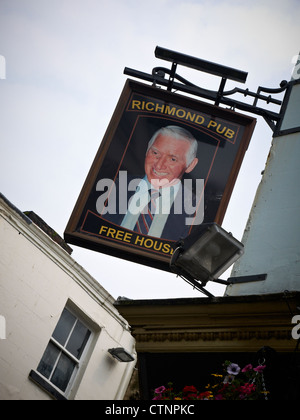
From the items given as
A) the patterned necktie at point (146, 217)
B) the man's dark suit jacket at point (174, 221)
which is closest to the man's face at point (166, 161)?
the patterned necktie at point (146, 217)

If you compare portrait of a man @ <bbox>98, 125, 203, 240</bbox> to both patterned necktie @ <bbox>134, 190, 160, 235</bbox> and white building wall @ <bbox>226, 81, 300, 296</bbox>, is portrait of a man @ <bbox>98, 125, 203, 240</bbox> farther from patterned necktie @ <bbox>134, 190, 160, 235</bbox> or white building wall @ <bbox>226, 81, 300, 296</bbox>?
white building wall @ <bbox>226, 81, 300, 296</bbox>

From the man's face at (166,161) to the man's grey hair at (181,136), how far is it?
0.04 meters

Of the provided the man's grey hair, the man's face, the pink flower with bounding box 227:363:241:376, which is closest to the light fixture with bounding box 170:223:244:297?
the pink flower with bounding box 227:363:241:376

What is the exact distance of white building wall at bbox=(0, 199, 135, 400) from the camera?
1172 centimetres

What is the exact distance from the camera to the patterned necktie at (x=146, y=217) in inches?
269

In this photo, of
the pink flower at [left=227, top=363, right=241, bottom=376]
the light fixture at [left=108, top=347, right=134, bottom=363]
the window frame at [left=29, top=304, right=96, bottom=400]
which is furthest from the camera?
the light fixture at [left=108, top=347, right=134, bottom=363]

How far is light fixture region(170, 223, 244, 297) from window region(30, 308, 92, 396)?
7.34 m

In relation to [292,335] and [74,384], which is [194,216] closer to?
[292,335]

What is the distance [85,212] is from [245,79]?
3058mm

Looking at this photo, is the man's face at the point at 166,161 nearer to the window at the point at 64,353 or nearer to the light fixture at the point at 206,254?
the light fixture at the point at 206,254

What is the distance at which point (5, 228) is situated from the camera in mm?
12109

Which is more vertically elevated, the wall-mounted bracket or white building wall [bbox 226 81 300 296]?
the wall-mounted bracket

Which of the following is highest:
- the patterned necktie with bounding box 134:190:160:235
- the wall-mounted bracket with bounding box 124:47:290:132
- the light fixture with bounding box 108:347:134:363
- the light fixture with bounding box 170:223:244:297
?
the wall-mounted bracket with bounding box 124:47:290:132

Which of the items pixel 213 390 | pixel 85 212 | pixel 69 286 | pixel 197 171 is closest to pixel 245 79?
pixel 197 171
